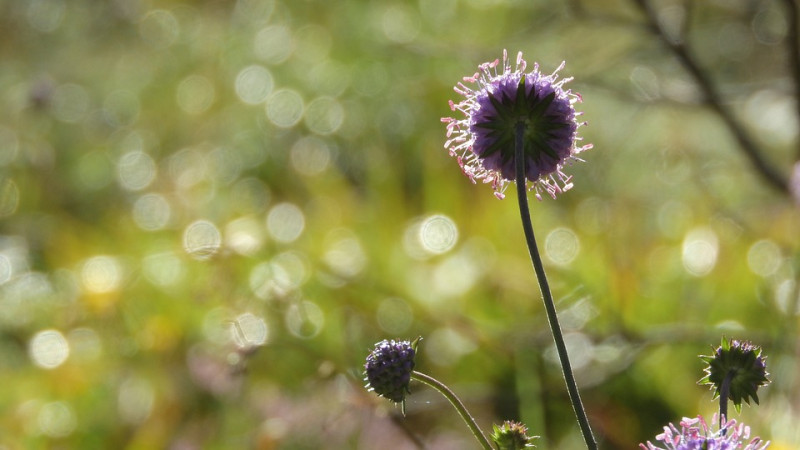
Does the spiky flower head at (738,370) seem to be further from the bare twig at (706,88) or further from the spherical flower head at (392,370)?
the bare twig at (706,88)

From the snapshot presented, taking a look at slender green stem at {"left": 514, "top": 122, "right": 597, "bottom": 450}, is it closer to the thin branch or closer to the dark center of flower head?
the dark center of flower head

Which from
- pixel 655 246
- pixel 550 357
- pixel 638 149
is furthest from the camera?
pixel 638 149

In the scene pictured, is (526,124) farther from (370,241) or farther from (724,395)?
(370,241)

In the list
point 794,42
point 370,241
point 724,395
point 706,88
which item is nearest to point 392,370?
point 724,395

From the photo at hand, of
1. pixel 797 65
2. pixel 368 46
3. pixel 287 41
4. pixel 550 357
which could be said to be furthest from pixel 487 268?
pixel 287 41

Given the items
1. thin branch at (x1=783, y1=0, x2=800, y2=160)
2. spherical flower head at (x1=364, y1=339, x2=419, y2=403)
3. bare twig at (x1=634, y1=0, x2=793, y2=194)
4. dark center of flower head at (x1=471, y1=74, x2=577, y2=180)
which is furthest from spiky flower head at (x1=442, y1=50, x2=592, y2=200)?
bare twig at (x1=634, y1=0, x2=793, y2=194)

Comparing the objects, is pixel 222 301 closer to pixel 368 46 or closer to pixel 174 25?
pixel 368 46
